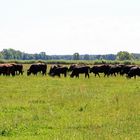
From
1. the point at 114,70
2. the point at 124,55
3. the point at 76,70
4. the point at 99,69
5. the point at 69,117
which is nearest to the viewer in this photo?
the point at 69,117

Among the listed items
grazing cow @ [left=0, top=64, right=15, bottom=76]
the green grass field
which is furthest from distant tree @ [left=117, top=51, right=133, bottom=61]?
the green grass field

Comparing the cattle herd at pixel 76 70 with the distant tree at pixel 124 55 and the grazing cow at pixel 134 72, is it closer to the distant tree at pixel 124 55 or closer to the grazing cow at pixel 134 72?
the grazing cow at pixel 134 72

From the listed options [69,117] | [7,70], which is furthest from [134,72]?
[69,117]

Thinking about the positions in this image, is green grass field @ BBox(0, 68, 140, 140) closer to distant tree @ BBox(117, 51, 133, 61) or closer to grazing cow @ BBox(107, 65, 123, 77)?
grazing cow @ BBox(107, 65, 123, 77)

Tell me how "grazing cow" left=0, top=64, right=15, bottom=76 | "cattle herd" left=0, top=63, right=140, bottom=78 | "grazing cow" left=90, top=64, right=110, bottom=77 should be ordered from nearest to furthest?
"cattle herd" left=0, top=63, right=140, bottom=78 → "grazing cow" left=0, top=64, right=15, bottom=76 → "grazing cow" left=90, top=64, right=110, bottom=77

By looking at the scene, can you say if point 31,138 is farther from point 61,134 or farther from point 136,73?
point 136,73

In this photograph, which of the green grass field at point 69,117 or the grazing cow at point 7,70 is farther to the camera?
the grazing cow at point 7,70

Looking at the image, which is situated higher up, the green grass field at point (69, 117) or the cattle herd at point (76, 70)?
the cattle herd at point (76, 70)

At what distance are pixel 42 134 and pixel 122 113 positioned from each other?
4.61m

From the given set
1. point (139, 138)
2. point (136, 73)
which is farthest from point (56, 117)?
point (136, 73)

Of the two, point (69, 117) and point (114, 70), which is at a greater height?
point (114, 70)

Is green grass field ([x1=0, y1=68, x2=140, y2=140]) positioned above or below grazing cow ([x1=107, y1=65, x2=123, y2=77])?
below

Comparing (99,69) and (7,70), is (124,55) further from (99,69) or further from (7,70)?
(7,70)

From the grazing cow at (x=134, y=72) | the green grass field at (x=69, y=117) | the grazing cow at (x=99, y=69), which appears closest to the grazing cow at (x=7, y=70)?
the grazing cow at (x=99, y=69)
